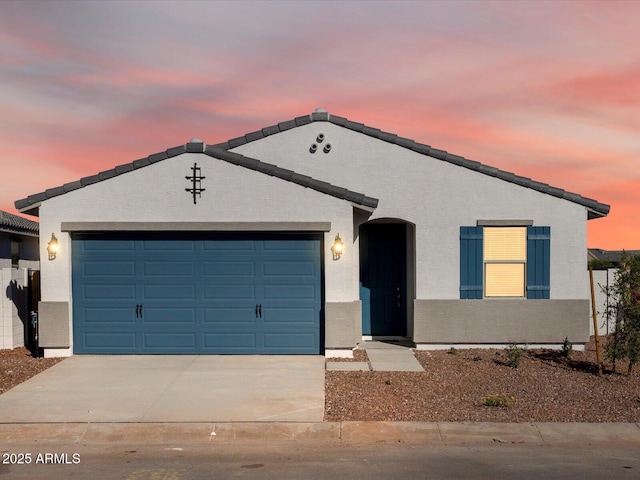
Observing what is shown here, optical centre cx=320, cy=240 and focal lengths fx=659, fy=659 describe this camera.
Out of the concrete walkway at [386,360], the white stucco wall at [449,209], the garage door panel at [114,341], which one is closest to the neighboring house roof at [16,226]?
the garage door panel at [114,341]

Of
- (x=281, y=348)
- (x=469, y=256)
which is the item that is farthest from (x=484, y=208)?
(x=281, y=348)

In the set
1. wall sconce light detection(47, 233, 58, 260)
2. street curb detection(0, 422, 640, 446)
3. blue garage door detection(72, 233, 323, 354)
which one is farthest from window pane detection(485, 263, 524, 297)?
wall sconce light detection(47, 233, 58, 260)

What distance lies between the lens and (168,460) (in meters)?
7.76

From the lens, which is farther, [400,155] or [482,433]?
[400,155]

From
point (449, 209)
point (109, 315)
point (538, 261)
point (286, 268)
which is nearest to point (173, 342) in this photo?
point (109, 315)

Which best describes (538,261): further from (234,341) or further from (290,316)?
(234,341)

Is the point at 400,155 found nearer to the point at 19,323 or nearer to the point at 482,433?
the point at 482,433

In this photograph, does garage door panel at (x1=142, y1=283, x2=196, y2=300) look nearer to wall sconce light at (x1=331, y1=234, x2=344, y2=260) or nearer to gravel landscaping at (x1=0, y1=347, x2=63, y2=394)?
gravel landscaping at (x1=0, y1=347, x2=63, y2=394)

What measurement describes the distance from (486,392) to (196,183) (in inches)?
272

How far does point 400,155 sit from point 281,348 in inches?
200

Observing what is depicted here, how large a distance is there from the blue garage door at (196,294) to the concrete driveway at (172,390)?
0.34m

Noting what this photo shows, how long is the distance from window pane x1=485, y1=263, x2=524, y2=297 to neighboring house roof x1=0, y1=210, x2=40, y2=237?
49.6 ft

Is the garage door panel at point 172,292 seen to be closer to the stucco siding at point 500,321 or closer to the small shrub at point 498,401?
the stucco siding at point 500,321

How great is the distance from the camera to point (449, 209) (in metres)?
14.7
